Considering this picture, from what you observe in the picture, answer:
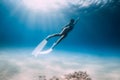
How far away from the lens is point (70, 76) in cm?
1736

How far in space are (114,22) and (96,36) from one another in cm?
1360

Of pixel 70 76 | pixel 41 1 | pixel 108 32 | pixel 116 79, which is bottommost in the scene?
pixel 70 76

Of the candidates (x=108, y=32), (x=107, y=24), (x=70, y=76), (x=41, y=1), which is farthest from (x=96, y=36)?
(x=70, y=76)

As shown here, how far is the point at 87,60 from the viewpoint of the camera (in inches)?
2127

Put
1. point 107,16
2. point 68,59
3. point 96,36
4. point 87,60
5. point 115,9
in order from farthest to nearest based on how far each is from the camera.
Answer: point 68,59, point 87,60, point 96,36, point 107,16, point 115,9

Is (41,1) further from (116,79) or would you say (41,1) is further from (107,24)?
Answer: (116,79)

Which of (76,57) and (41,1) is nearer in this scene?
(41,1)

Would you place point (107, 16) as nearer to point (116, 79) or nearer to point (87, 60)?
point (116, 79)

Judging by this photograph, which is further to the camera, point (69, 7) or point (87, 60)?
point (87, 60)

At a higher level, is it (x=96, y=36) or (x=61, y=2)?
(x=96, y=36)

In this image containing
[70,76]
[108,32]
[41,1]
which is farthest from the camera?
[108,32]

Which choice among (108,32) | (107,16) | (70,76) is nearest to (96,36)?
(108,32)

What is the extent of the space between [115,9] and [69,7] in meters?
7.69

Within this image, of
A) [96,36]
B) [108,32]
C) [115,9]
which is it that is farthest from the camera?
[96,36]
